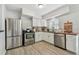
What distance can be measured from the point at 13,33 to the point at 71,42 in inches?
89.2

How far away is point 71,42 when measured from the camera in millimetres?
2826

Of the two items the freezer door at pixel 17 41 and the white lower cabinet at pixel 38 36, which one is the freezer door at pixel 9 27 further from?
the white lower cabinet at pixel 38 36

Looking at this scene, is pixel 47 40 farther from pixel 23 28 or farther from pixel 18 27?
pixel 18 27

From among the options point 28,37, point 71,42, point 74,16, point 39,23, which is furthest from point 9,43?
point 74,16

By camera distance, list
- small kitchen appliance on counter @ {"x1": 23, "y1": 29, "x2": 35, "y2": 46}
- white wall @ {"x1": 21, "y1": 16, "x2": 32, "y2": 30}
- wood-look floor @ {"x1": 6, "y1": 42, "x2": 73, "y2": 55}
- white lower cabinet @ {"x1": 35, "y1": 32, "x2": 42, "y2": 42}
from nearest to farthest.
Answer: wood-look floor @ {"x1": 6, "y1": 42, "x2": 73, "y2": 55}, white wall @ {"x1": 21, "y1": 16, "x2": 32, "y2": 30}, small kitchen appliance on counter @ {"x1": 23, "y1": 29, "x2": 35, "y2": 46}, white lower cabinet @ {"x1": 35, "y1": 32, "x2": 42, "y2": 42}

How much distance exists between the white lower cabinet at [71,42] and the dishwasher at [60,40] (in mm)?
163

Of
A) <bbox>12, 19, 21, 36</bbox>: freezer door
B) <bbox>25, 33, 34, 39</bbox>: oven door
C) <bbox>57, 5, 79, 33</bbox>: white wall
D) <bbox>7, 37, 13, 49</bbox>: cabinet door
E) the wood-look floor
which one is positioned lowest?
the wood-look floor

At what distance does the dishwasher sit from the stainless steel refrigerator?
161cm

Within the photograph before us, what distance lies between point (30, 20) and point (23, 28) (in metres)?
0.52

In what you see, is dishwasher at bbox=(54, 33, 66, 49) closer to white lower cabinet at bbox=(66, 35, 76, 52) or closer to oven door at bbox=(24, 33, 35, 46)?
white lower cabinet at bbox=(66, 35, 76, 52)

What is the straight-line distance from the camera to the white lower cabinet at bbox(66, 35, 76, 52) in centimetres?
272

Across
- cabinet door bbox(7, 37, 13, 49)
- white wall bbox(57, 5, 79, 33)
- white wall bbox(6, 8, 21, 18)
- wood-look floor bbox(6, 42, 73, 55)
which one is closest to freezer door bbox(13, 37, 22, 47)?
cabinet door bbox(7, 37, 13, 49)

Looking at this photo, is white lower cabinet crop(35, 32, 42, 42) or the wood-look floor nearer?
the wood-look floor
